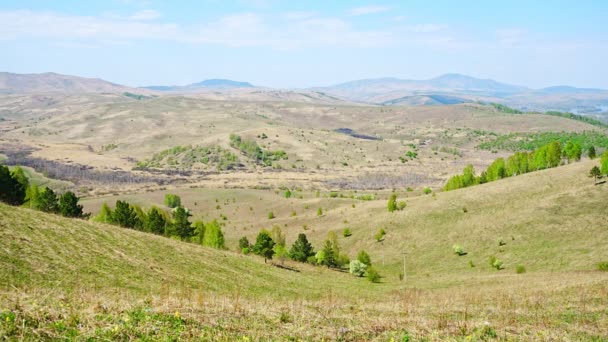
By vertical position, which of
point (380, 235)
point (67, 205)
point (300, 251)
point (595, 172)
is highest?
point (595, 172)

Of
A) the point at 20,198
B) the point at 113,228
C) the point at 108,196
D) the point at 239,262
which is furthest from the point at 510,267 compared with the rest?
the point at 108,196

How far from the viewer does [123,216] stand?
63.9 metres

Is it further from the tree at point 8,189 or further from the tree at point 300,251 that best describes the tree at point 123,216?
the tree at point 300,251

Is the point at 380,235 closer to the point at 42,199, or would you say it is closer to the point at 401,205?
the point at 401,205

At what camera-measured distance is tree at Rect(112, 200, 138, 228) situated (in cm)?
6362

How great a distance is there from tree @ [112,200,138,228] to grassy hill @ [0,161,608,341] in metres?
18.3

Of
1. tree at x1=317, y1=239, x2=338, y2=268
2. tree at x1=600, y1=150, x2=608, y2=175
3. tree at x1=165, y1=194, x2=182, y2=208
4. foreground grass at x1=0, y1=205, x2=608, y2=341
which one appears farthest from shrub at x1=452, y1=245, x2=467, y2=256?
tree at x1=165, y1=194, x2=182, y2=208

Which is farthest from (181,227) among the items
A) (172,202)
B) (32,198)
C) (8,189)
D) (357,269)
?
(172,202)

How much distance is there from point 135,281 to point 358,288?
1112 inches

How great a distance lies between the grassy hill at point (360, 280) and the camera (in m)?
14.6

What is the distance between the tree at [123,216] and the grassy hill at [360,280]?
18.3 metres

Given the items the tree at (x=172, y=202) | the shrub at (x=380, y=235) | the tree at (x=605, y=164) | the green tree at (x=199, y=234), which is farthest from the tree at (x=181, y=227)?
the tree at (x=172, y=202)

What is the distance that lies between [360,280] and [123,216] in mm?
35188

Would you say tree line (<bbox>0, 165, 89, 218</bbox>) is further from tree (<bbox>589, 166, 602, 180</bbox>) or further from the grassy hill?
tree (<bbox>589, 166, 602, 180</bbox>)
